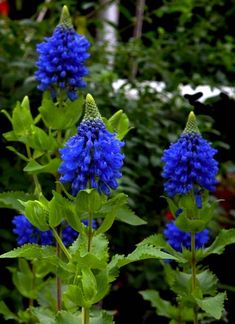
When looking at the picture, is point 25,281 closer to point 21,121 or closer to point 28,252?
point 21,121

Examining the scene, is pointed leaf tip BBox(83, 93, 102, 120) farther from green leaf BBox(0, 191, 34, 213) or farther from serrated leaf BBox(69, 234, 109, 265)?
green leaf BBox(0, 191, 34, 213)

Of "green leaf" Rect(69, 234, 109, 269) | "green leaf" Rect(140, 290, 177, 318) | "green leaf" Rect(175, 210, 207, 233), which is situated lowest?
"green leaf" Rect(140, 290, 177, 318)

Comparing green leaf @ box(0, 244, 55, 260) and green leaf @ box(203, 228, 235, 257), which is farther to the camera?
Result: green leaf @ box(203, 228, 235, 257)

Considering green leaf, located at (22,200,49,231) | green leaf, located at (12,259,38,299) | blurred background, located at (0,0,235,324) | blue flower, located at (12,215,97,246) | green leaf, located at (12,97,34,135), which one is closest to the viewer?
green leaf, located at (22,200,49,231)

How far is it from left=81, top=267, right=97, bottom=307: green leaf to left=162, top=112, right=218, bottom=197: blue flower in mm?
444

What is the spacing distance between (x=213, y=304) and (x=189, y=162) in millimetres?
433

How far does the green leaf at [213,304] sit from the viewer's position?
2221mm

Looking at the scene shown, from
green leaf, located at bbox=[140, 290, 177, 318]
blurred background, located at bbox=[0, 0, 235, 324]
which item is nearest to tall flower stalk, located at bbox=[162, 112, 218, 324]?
green leaf, located at bbox=[140, 290, 177, 318]

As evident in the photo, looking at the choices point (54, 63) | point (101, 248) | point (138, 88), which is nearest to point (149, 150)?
point (138, 88)

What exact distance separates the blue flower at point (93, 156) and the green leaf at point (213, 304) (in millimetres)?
493

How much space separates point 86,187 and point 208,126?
210 centimetres

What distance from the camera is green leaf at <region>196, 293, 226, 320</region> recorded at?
2.22 metres

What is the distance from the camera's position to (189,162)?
89.9 inches

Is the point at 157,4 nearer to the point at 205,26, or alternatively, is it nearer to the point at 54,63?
the point at 205,26
